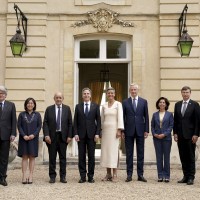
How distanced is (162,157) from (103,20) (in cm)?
447

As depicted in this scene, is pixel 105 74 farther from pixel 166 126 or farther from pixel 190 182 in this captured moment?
pixel 190 182

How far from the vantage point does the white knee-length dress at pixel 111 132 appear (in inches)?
266

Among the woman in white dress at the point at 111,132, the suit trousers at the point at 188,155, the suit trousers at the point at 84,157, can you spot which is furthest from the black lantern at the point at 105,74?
the suit trousers at the point at 188,155

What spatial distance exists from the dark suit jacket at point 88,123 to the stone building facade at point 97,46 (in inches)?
125

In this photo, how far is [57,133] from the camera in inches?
263

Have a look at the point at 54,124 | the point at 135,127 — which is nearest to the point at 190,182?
the point at 135,127

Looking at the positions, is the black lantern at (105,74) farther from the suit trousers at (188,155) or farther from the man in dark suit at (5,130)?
the man in dark suit at (5,130)

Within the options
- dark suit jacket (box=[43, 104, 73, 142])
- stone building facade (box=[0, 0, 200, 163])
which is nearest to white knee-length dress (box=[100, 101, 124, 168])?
dark suit jacket (box=[43, 104, 73, 142])

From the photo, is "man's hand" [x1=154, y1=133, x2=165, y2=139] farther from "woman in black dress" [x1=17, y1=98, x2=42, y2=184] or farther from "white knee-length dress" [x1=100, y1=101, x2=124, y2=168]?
"woman in black dress" [x1=17, y1=98, x2=42, y2=184]

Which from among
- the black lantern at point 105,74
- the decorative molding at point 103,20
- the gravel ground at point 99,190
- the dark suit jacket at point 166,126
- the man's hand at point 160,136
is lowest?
the gravel ground at point 99,190

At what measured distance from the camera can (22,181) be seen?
662cm

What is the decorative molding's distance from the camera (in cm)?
1003

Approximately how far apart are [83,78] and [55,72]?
1.25 m

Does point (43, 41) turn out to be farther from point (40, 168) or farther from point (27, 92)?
point (40, 168)
